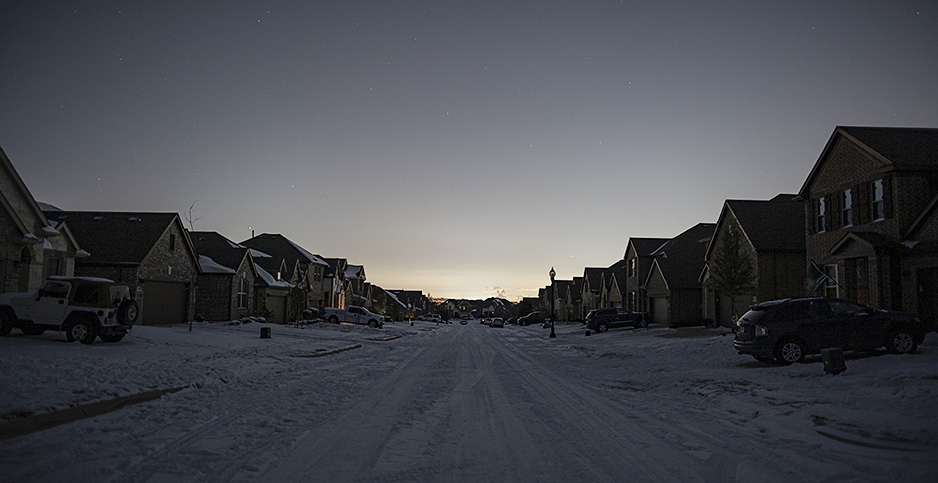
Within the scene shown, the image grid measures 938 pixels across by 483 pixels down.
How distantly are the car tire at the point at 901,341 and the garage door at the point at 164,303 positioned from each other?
30810mm

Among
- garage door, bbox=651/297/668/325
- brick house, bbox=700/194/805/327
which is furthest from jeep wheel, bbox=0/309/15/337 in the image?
garage door, bbox=651/297/668/325

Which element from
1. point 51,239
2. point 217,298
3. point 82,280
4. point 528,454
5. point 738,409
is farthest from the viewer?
point 217,298

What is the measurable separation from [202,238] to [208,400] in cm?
3565

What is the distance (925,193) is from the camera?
19750 millimetres

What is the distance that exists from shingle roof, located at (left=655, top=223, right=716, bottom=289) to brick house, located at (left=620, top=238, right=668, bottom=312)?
2.67 m

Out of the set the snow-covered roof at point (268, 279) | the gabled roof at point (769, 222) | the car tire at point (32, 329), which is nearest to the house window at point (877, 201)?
the gabled roof at point (769, 222)

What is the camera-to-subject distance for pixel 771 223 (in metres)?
32.4

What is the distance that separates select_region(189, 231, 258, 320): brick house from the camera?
36.6 meters

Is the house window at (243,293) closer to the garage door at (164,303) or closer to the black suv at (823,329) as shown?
the garage door at (164,303)

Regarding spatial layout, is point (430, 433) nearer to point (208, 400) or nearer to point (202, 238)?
point (208, 400)

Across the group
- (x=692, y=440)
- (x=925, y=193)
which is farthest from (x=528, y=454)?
(x=925, y=193)

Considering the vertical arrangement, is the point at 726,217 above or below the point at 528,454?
above

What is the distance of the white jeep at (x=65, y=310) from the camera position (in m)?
16.2

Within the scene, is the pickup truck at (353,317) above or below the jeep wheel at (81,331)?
below
